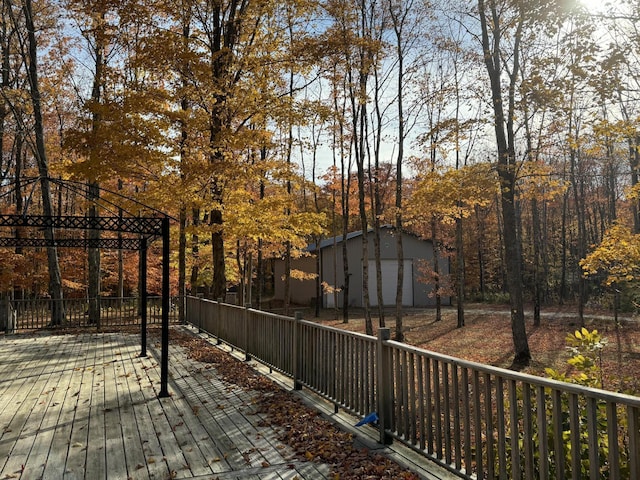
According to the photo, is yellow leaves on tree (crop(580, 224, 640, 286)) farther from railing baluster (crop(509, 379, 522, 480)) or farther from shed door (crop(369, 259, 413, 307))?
shed door (crop(369, 259, 413, 307))

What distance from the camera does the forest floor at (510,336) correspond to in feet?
34.5

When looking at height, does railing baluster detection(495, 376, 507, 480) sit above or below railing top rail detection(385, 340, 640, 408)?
below

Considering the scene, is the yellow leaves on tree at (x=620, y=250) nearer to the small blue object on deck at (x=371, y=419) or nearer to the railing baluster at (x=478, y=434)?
the small blue object on deck at (x=371, y=419)

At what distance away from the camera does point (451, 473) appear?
10.9 ft

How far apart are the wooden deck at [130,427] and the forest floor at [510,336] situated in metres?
5.64

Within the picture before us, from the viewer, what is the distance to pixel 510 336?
1477 centimetres

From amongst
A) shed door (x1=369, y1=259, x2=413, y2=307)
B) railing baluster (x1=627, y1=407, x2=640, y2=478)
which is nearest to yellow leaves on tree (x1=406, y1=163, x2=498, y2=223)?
railing baluster (x1=627, y1=407, x2=640, y2=478)

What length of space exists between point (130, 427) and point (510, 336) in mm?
12757

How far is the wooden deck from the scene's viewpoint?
11.6 ft

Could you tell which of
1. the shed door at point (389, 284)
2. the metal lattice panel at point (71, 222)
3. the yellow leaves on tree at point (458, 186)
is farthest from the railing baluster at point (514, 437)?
the shed door at point (389, 284)

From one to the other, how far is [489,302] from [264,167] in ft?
72.0

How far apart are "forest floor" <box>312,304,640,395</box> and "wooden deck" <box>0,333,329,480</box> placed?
564 cm

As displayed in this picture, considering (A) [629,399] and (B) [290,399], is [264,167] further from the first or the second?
(A) [629,399]

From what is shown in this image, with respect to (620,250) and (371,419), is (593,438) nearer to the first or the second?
(371,419)
